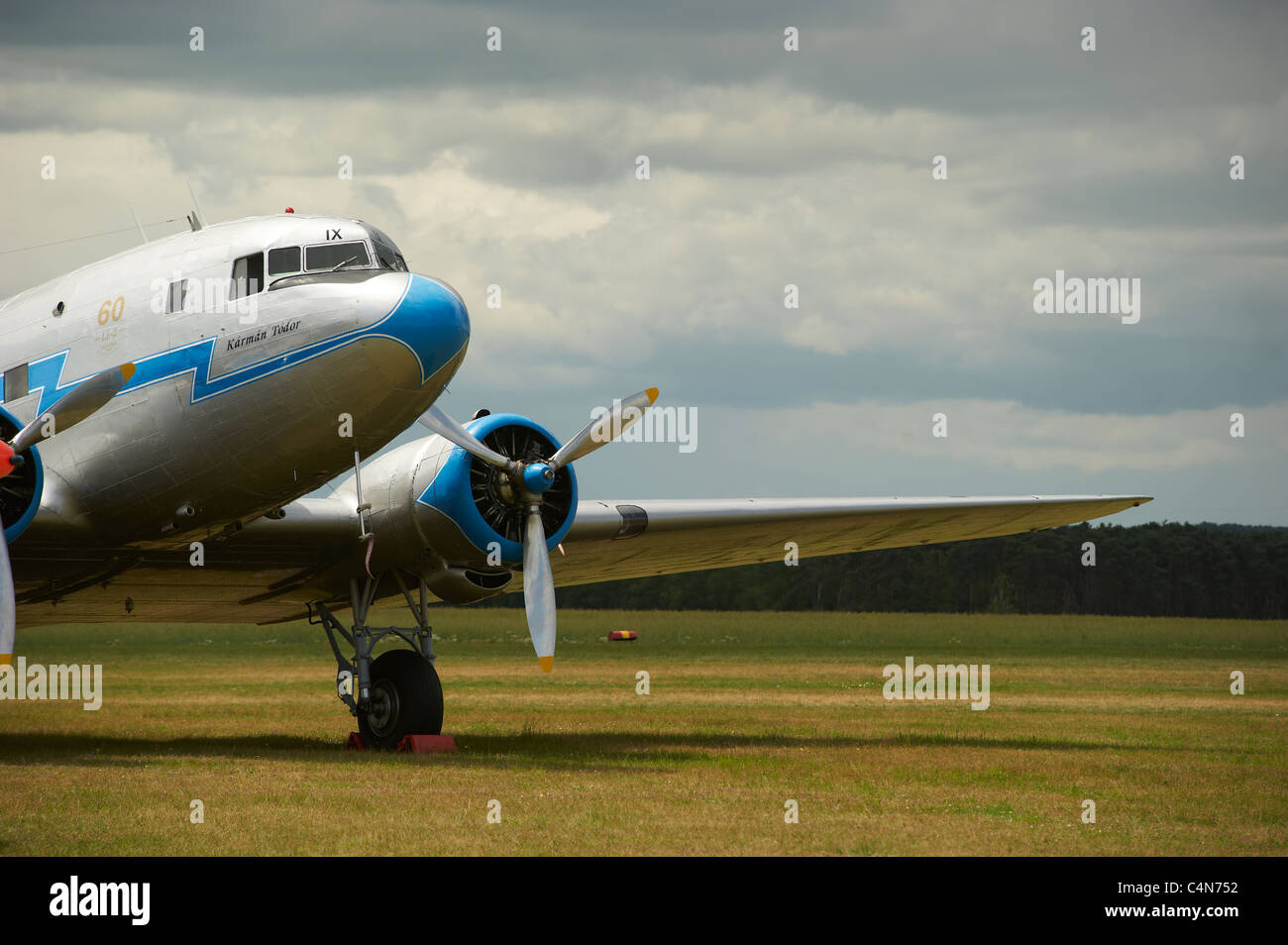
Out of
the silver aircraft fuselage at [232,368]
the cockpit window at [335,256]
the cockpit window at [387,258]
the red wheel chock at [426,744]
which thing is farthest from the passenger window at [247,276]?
the red wheel chock at [426,744]

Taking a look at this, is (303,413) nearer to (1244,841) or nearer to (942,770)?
(942,770)

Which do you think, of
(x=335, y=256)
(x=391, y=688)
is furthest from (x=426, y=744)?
(x=335, y=256)

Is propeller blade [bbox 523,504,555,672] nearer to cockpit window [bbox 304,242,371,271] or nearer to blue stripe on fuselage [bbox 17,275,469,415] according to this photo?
blue stripe on fuselage [bbox 17,275,469,415]

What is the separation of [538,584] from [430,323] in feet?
11.6

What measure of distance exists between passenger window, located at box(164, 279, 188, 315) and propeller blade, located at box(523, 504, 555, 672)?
161 inches

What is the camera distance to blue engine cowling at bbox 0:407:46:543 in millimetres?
13914

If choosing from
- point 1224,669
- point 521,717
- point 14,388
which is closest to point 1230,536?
point 1224,669

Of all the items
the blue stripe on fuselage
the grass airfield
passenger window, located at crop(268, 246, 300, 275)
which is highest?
passenger window, located at crop(268, 246, 300, 275)

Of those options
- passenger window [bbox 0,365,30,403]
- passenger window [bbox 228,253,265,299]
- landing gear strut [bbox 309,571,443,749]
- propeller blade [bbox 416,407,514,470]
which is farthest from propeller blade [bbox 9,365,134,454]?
landing gear strut [bbox 309,571,443,749]

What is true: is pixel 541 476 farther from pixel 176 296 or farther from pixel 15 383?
pixel 15 383

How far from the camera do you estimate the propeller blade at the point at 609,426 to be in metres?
15.6

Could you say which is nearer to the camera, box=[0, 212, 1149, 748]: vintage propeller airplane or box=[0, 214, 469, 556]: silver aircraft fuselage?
box=[0, 214, 469, 556]: silver aircraft fuselage

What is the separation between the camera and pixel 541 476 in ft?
51.3

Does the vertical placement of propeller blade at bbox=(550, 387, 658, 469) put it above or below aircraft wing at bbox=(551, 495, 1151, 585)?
above
